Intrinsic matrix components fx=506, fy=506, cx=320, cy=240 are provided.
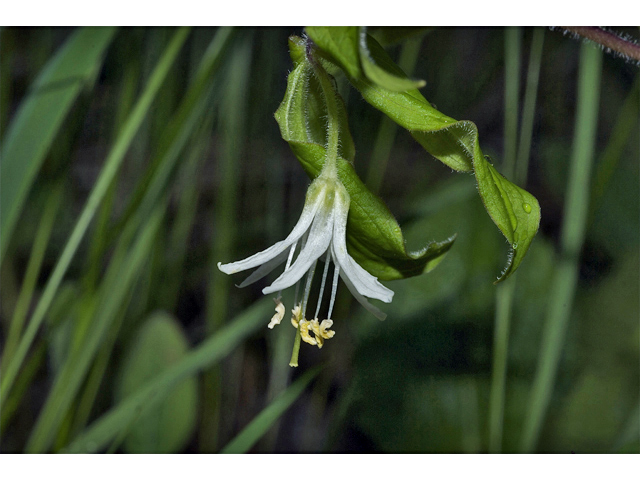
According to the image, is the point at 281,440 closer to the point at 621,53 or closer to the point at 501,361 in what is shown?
the point at 501,361

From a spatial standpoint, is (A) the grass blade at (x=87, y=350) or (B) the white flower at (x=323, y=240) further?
(A) the grass blade at (x=87, y=350)

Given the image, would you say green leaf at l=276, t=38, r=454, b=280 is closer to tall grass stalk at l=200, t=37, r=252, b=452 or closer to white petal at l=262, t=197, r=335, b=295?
white petal at l=262, t=197, r=335, b=295

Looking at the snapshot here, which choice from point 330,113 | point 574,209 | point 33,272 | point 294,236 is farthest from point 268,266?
point 33,272

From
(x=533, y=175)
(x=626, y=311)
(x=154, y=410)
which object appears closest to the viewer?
(x=154, y=410)

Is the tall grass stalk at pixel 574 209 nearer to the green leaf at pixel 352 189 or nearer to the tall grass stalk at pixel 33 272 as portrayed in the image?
the green leaf at pixel 352 189

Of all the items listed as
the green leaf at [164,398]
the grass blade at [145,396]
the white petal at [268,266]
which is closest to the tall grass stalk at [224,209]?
the green leaf at [164,398]

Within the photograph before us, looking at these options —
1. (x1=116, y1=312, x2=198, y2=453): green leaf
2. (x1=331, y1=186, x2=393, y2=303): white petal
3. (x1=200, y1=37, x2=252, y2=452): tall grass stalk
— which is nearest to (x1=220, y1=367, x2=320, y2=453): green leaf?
(x1=116, y1=312, x2=198, y2=453): green leaf
